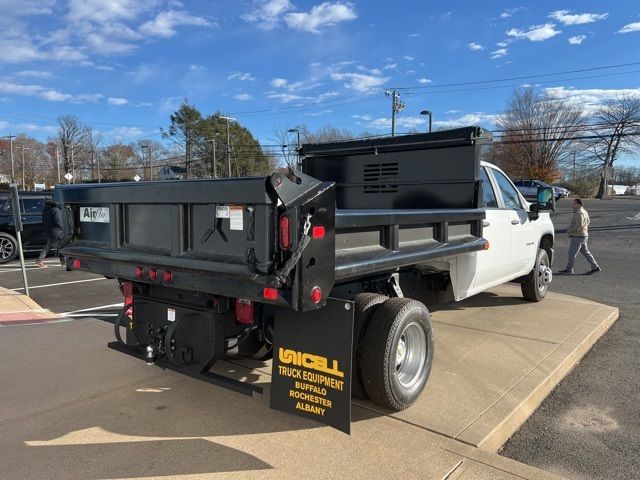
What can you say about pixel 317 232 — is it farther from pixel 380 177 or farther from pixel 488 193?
pixel 488 193

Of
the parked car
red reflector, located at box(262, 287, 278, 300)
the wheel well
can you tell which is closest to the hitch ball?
red reflector, located at box(262, 287, 278, 300)

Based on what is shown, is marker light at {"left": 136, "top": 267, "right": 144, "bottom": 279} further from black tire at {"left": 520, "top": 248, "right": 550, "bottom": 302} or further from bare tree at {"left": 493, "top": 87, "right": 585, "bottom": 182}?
bare tree at {"left": 493, "top": 87, "right": 585, "bottom": 182}

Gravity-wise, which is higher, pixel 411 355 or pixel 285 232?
pixel 285 232

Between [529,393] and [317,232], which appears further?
[529,393]

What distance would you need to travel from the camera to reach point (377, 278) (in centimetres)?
401

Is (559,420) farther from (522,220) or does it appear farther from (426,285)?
(522,220)

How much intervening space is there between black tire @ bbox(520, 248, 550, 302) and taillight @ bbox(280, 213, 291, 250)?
5480 millimetres

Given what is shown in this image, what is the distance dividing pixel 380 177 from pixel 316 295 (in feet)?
10.2

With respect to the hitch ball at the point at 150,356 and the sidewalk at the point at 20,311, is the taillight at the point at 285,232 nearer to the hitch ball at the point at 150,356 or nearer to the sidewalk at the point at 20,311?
the hitch ball at the point at 150,356

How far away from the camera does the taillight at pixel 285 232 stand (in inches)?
103

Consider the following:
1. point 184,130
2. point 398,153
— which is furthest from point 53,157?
point 398,153

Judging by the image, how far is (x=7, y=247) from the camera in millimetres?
13758

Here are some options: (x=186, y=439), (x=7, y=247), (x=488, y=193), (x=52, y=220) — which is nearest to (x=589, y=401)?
(x=488, y=193)

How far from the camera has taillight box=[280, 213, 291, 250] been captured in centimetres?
261
